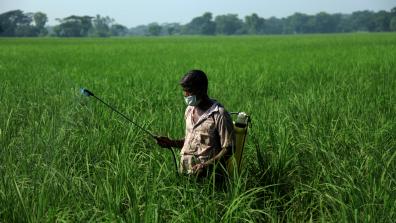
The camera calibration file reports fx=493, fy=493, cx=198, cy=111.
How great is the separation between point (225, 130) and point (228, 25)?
13595 centimetres

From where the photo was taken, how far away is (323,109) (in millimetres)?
4398

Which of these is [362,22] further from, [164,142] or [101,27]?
[164,142]

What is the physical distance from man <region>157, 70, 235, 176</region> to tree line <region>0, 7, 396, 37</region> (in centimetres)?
10287

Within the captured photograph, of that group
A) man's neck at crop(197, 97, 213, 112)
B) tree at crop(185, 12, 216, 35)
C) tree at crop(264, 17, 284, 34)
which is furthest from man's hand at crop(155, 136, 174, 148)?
tree at crop(264, 17, 284, 34)

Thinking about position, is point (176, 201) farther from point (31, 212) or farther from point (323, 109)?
point (323, 109)

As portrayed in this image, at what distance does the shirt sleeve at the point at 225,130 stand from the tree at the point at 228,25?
135621mm

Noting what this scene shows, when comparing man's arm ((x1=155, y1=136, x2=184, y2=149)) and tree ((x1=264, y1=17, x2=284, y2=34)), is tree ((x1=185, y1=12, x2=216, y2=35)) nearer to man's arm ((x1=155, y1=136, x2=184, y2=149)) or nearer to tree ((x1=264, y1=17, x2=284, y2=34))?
tree ((x1=264, y1=17, x2=284, y2=34))

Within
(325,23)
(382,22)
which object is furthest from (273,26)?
(382,22)

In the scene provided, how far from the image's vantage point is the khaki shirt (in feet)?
7.95

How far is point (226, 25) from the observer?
5349 inches

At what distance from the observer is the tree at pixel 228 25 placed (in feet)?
448

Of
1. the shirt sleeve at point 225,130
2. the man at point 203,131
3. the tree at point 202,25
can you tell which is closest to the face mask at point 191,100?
the man at point 203,131

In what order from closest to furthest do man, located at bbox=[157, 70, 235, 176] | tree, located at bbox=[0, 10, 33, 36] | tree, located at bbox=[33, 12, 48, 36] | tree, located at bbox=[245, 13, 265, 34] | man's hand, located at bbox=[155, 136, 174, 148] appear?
man, located at bbox=[157, 70, 235, 176] → man's hand, located at bbox=[155, 136, 174, 148] → tree, located at bbox=[0, 10, 33, 36] → tree, located at bbox=[33, 12, 48, 36] → tree, located at bbox=[245, 13, 265, 34]

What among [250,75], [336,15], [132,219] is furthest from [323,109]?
[336,15]
